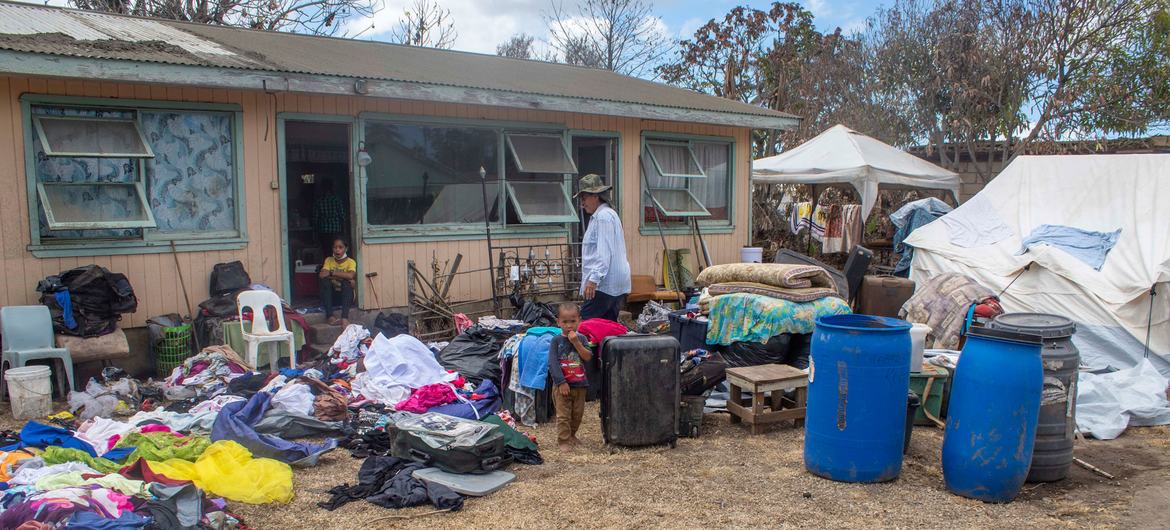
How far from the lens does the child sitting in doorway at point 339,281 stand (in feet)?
28.2

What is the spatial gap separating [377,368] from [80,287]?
2511 mm

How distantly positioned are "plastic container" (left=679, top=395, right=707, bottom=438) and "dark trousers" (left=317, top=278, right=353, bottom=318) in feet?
13.6

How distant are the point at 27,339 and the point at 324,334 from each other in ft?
8.39

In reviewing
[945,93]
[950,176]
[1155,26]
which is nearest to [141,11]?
[950,176]

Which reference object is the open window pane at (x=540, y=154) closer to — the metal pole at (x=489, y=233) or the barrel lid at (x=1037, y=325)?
the metal pole at (x=489, y=233)

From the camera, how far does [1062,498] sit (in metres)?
4.88

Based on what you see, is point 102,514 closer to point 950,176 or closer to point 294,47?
point 294,47

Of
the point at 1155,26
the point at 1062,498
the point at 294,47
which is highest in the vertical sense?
the point at 1155,26

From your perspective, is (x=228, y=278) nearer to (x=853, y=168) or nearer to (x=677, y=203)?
(x=677, y=203)

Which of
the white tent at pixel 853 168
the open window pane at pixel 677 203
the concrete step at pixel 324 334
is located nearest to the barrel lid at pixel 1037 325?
the concrete step at pixel 324 334

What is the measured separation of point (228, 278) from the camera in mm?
7777

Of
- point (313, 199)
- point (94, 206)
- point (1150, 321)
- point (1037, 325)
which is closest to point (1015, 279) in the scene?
point (1150, 321)

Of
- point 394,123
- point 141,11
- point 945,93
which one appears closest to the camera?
point 394,123

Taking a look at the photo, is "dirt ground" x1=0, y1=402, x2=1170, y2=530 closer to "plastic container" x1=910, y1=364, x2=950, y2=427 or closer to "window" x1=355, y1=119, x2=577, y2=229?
"plastic container" x1=910, y1=364, x2=950, y2=427
